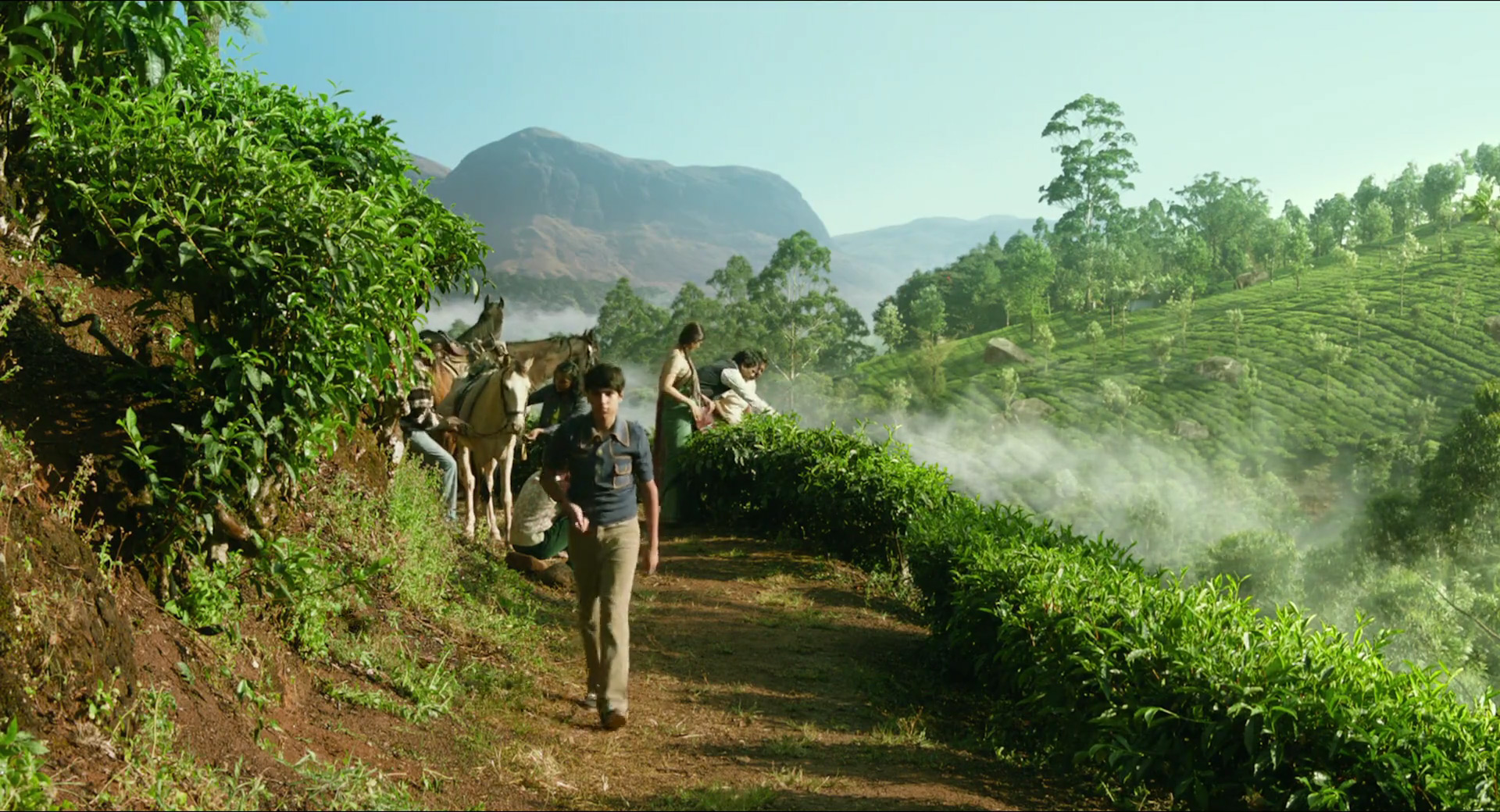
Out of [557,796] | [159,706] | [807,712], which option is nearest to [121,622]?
[159,706]

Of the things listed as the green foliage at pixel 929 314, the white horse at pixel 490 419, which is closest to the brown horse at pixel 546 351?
the white horse at pixel 490 419

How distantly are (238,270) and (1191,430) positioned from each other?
55.9 m

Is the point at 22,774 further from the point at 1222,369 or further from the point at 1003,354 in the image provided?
the point at 1003,354

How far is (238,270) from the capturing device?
15.6 feet

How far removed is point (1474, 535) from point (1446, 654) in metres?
4.85

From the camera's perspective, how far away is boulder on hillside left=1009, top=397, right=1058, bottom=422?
194ft

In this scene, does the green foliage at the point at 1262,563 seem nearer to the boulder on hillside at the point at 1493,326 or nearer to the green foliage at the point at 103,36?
the boulder on hillside at the point at 1493,326

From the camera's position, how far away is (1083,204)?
70.4 meters

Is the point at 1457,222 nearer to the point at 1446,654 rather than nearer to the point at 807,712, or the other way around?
the point at 1446,654

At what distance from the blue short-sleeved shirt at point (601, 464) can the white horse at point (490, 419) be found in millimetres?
4315

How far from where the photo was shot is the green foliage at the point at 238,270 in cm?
478

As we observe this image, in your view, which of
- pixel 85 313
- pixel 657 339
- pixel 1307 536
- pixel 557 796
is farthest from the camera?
pixel 657 339

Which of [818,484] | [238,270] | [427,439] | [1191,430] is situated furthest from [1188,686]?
[1191,430]

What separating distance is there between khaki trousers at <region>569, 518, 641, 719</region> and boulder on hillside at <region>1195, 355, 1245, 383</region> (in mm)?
55408
